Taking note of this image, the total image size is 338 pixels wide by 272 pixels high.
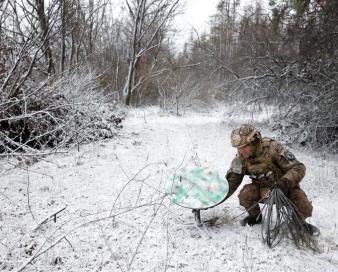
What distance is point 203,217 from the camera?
3762mm

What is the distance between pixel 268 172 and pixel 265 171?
0.11 ft

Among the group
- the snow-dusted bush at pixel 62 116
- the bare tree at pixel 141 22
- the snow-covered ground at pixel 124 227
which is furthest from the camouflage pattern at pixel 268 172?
the bare tree at pixel 141 22

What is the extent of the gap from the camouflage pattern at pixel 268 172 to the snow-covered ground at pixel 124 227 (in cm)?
35

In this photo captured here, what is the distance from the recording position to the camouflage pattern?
3186 millimetres

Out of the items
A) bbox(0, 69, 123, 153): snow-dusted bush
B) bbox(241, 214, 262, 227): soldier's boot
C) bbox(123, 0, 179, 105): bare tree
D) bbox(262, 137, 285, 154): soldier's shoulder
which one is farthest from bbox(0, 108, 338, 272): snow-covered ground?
bbox(123, 0, 179, 105): bare tree

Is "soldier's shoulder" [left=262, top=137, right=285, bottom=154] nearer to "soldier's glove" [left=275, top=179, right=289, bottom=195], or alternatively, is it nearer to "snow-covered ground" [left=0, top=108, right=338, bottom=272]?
"soldier's glove" [left=275, top=179, right=289, bottom=195]

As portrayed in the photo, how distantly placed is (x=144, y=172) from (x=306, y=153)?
424cm

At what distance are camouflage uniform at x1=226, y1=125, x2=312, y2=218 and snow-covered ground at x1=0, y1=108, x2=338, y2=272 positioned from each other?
34cm

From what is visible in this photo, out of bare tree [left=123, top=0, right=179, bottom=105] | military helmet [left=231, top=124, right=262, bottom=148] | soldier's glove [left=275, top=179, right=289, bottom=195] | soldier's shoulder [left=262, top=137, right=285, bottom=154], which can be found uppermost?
bare tree [left=123, top=0, right=179, bottom=105]

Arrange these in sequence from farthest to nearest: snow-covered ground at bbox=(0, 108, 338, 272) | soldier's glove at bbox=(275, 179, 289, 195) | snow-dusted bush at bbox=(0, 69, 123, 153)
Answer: snow-dusted bush at bbox=(0, 69, 123, 153) < soldier's glove at bbox=(275, 179, 289, 195) < snow-covered ground at bbox=(0, 108, 338, 272)

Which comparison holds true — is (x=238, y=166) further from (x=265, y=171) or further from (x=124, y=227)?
(x=124, y=227)

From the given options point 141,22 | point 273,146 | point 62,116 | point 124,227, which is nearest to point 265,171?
point 273,146

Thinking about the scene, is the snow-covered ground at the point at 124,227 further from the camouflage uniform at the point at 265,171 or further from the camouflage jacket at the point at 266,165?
the camouflage jacket at the point at 266,165

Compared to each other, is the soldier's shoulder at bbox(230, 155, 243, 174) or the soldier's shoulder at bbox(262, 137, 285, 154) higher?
the soldier's shoulder at bbox(262, 137, 285, 154)
